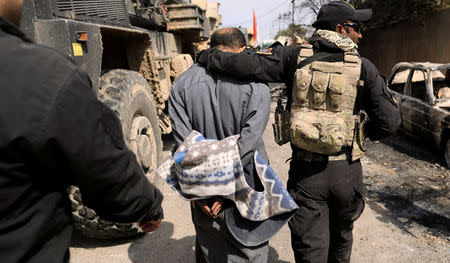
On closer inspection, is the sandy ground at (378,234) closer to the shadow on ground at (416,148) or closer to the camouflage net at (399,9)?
the shadow on ground at (416,148)

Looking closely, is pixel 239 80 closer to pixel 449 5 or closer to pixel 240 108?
pixel 240 108

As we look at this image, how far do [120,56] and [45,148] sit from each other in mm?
3707

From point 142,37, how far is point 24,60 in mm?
3392

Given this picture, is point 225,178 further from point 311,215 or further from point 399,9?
point 399,9

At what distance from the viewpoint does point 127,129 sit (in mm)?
3270

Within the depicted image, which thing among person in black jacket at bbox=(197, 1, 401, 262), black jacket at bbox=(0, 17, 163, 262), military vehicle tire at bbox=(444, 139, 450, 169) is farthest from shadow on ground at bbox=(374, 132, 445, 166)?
black jacket at bbox=(0, 17, 163, 262)

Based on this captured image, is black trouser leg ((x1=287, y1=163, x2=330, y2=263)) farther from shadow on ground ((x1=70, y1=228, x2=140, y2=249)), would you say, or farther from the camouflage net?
the camouflage net

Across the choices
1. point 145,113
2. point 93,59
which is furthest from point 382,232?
point 93,59

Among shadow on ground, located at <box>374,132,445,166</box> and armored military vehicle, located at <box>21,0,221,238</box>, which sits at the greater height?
armored military vehicle, located at <box>21,0,221,238</box>

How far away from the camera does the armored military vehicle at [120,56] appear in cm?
261

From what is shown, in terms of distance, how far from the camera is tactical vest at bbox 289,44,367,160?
2.12 metres

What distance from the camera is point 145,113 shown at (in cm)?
384

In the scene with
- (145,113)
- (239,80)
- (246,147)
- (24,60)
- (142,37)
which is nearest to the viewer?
(24,60)

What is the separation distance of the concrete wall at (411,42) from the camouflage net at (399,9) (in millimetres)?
254
